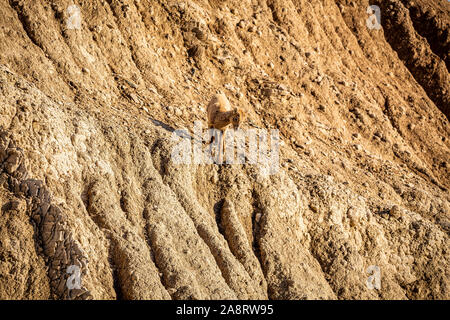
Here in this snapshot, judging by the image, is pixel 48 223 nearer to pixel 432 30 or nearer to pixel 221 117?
pixel 221 117

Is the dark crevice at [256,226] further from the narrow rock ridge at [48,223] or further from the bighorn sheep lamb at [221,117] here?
the narrow rock ridge at [48,223]

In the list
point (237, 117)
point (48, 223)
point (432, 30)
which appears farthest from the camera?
point (432, 30)

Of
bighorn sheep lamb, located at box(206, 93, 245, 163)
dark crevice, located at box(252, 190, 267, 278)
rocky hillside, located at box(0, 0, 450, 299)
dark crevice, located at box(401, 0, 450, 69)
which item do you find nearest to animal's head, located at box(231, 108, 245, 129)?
bighorn sheep lamb, located at box(206, 93, 245, 163)

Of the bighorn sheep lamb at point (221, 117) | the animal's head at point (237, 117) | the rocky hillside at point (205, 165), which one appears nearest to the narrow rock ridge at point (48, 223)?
the rocky hillside at point (205, 165)

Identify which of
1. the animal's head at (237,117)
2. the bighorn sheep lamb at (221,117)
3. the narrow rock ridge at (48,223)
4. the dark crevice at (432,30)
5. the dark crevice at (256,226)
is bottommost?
the dark crevice at (256,226)

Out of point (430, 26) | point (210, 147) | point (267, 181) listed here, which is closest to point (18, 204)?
point (210, 147)

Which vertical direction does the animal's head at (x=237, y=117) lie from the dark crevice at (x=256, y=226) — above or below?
above

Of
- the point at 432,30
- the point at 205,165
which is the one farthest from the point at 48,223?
the point at 432,30

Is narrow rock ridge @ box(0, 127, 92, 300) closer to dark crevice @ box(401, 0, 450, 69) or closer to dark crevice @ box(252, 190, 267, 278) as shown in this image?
dark crevice @ box(252, 190, 267, 278)
